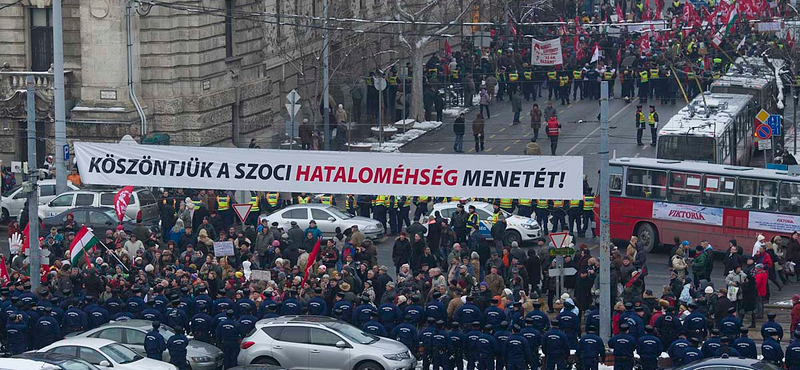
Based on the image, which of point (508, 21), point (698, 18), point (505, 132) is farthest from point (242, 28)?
point (698, 18)

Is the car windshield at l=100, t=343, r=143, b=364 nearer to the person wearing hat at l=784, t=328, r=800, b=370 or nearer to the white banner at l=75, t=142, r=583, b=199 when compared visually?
the white banner at l=75, t=142, r=583, b=199

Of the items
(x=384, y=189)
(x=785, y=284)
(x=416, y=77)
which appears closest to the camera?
(x=384, y=189)

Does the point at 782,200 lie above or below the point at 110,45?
below

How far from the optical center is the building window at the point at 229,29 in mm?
51281

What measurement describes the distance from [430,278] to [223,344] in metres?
5.03

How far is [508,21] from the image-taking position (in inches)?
2741

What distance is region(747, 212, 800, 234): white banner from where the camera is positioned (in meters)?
35.9

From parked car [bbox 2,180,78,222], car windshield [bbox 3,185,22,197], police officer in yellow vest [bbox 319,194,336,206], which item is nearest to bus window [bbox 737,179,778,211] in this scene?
police officer in yellow vest [bbox 319,194,336,206]

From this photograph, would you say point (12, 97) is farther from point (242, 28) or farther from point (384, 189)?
point (384, 189)

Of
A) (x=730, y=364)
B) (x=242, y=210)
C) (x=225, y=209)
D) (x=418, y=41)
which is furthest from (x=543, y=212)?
(x=418, y=41)

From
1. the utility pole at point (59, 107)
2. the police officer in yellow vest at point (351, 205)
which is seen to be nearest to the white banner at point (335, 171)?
the utility pole at point (59, 107)

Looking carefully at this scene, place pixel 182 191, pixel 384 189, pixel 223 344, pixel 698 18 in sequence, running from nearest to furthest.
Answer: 1. pixel 223 344
2. pixel 384 189
3. pixel 182 191
4. pixel 698 18

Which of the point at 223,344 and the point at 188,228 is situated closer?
the point at 223,344

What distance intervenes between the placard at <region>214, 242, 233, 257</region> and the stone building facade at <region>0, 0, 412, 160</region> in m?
14.2
